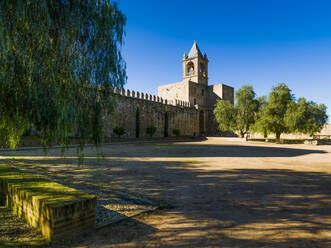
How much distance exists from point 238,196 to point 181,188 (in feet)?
4.44

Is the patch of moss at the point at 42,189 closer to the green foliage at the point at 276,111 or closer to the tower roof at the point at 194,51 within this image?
the green foliage at the point at 276,111

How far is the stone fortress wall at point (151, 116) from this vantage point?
26.8 m

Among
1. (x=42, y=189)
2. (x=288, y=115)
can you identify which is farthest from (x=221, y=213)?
(x=288, y=115)

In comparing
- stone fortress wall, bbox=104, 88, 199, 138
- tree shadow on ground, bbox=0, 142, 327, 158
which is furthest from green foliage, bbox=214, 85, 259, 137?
tree shadow on ground, bbox=0, 142, 327, 158

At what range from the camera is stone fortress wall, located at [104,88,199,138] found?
26828 millimetres

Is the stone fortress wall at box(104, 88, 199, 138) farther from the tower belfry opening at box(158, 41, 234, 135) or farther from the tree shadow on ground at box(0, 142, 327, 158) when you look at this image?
the tree shadow on ground at box(0, 142, 327, 158)

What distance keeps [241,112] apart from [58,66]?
3317 centimetres

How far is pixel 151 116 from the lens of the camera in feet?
101

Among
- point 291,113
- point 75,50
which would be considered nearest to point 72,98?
point 75,50

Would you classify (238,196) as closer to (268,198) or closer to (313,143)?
(268,198)

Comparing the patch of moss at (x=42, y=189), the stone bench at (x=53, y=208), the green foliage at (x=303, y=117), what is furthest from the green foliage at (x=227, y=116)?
the stone bench at (x=53, y=208)

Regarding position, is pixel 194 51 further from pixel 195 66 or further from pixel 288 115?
pixel 288 115

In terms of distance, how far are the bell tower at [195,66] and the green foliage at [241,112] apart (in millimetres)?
13507

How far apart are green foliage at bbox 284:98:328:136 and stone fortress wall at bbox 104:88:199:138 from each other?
17.0 metres
